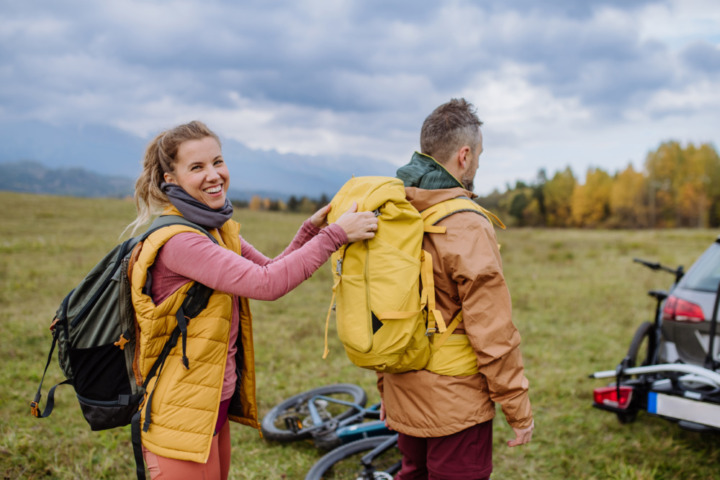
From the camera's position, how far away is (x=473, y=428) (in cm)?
227

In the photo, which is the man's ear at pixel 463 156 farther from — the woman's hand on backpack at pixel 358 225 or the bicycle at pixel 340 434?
the bicycle at pixel 340 434

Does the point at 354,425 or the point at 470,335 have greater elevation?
the point at 470,335

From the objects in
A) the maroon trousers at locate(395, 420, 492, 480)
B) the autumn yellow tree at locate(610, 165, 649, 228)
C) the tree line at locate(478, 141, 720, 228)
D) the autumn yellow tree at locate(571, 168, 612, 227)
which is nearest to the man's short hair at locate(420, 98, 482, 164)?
the maroon trousers at locate(395, 420, 492, 480)

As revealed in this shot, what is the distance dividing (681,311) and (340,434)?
326cm

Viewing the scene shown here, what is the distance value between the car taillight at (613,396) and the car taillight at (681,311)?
81 cm

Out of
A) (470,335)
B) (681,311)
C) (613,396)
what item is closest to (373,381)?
(613,396)

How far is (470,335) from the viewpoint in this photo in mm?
2148

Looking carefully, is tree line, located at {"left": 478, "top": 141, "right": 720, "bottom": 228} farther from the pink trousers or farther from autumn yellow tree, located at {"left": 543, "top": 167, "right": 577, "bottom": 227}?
the pink trousers

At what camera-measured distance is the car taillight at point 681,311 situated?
3916 millimetres

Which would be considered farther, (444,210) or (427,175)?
(427,175)

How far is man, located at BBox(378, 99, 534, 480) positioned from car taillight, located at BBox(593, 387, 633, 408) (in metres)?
2.17

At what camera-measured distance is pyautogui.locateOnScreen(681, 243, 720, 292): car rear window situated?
404cm

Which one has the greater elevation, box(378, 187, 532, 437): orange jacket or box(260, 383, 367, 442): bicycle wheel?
box(378, 187, 532, 437): orange jacket

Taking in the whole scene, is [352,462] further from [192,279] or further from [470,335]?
[192,279]
